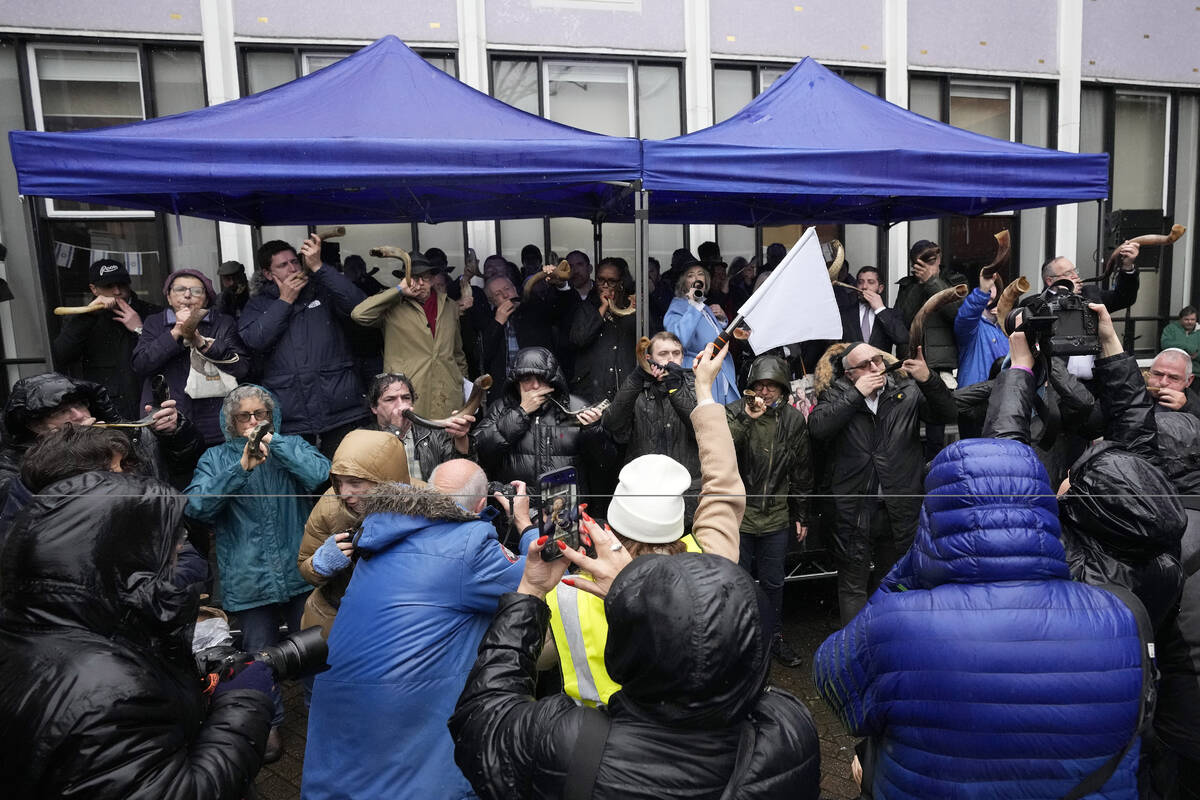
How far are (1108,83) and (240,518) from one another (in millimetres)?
10361

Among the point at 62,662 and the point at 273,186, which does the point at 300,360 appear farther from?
the point at 62,662

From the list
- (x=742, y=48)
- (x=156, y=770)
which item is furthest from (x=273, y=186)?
(x=742, y=48)

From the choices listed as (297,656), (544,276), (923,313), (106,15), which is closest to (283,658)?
(297,656)

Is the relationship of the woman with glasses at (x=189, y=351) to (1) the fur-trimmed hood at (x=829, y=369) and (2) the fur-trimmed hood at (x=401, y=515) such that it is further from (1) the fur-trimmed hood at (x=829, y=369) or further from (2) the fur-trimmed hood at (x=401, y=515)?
(1) the fur-trimmed hood at (x=829, y=369)

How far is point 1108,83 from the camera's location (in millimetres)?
9664

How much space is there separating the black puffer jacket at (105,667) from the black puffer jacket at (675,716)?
581 millimetres

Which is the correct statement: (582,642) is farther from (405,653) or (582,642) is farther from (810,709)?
(810,709)

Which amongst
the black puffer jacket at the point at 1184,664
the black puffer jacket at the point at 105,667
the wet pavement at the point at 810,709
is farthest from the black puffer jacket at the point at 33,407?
the black puffer jacket at the point at 1184,664

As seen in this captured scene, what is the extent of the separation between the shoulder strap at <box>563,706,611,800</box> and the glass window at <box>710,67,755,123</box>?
26.0 feet

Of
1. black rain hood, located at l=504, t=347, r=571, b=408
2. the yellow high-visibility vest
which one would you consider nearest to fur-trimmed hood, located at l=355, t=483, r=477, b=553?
the yellow high-visibility vest

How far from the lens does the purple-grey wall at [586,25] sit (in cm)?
788

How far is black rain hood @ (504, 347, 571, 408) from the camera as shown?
169 inches

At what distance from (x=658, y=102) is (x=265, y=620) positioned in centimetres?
642

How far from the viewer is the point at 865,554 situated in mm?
4613
